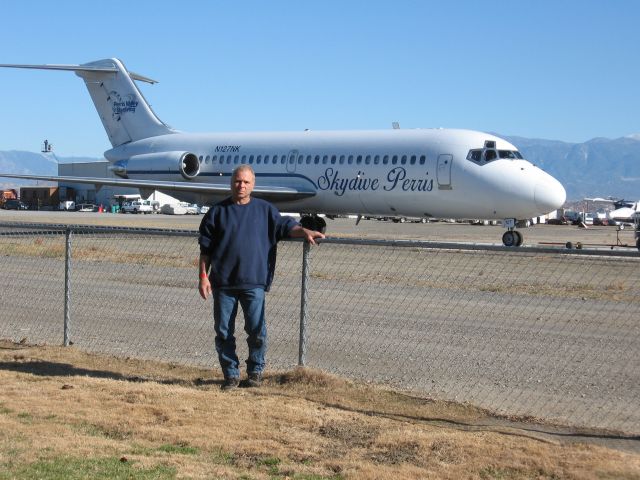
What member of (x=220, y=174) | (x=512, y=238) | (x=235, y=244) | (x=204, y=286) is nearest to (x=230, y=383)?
(x=204, y=286)

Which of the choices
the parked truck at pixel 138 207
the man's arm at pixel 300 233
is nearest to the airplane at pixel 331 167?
the man's arm at pixel 300 233

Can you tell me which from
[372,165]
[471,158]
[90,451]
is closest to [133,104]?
[372,165]

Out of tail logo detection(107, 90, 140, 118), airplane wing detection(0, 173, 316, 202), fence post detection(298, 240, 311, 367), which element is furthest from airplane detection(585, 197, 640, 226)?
fence post detection(298, 240, 311, 367)

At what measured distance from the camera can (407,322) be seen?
42.8ft

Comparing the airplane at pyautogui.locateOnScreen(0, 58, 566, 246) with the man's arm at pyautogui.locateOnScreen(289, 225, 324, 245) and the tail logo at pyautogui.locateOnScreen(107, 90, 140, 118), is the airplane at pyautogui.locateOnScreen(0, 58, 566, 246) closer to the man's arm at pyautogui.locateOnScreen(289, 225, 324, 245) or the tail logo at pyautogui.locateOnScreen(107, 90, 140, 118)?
the tail logo at pyautogui.locateOnScreen(107, 90, 140, 118)

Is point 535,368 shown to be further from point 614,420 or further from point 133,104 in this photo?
point 133,104

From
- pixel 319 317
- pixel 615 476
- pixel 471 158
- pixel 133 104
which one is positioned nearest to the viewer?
pixel 615 476

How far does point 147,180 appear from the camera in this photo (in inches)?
1432

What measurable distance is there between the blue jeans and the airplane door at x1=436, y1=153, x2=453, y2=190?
20.1 metres

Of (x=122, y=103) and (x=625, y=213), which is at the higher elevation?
(x=122, y=103)

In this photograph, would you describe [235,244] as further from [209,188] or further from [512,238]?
[209,188]

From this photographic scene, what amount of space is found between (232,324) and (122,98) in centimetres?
3205

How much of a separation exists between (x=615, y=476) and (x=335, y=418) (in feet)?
7.73

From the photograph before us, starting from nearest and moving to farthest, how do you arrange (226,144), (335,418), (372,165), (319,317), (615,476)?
(615,476) → (335,418) → (319,317) → (372,165) → (226,144)
